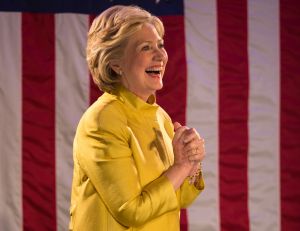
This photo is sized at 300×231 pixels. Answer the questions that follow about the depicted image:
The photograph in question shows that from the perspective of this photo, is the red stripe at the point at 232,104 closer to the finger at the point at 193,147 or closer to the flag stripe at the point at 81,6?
the flag stripe at the point at 81,6

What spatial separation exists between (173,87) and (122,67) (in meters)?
1.06

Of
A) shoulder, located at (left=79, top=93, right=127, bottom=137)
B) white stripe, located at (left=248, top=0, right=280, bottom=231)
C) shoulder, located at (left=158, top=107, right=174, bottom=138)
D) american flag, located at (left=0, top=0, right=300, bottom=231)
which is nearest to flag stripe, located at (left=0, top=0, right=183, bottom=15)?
american flag, located at (left=0, top=0, right=300, bottom=231)

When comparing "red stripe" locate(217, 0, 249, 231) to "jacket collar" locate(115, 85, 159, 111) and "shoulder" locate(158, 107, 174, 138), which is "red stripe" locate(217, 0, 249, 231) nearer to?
"shoulder" locate(158, 107, 174, 138)

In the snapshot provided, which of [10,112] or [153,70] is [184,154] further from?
[10,112]

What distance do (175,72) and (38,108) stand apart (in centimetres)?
53

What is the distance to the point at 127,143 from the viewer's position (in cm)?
98

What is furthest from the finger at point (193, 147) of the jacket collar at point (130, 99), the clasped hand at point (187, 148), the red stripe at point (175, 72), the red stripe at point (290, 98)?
the red stripe at point (290, 98)

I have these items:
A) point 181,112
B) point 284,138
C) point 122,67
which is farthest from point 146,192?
point 284,138

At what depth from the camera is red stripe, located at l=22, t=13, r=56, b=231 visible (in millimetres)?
2070

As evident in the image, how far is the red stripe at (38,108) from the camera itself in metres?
2.07

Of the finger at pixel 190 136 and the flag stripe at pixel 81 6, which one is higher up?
the flag stripe at pixel 81 6

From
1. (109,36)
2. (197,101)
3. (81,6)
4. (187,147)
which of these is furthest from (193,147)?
(81,6)

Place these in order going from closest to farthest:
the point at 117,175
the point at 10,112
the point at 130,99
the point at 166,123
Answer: the point at 117,175 < the point at 130,99 < the point at 166,123 < the point at 10,112

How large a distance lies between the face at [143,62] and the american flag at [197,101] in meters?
1.04
